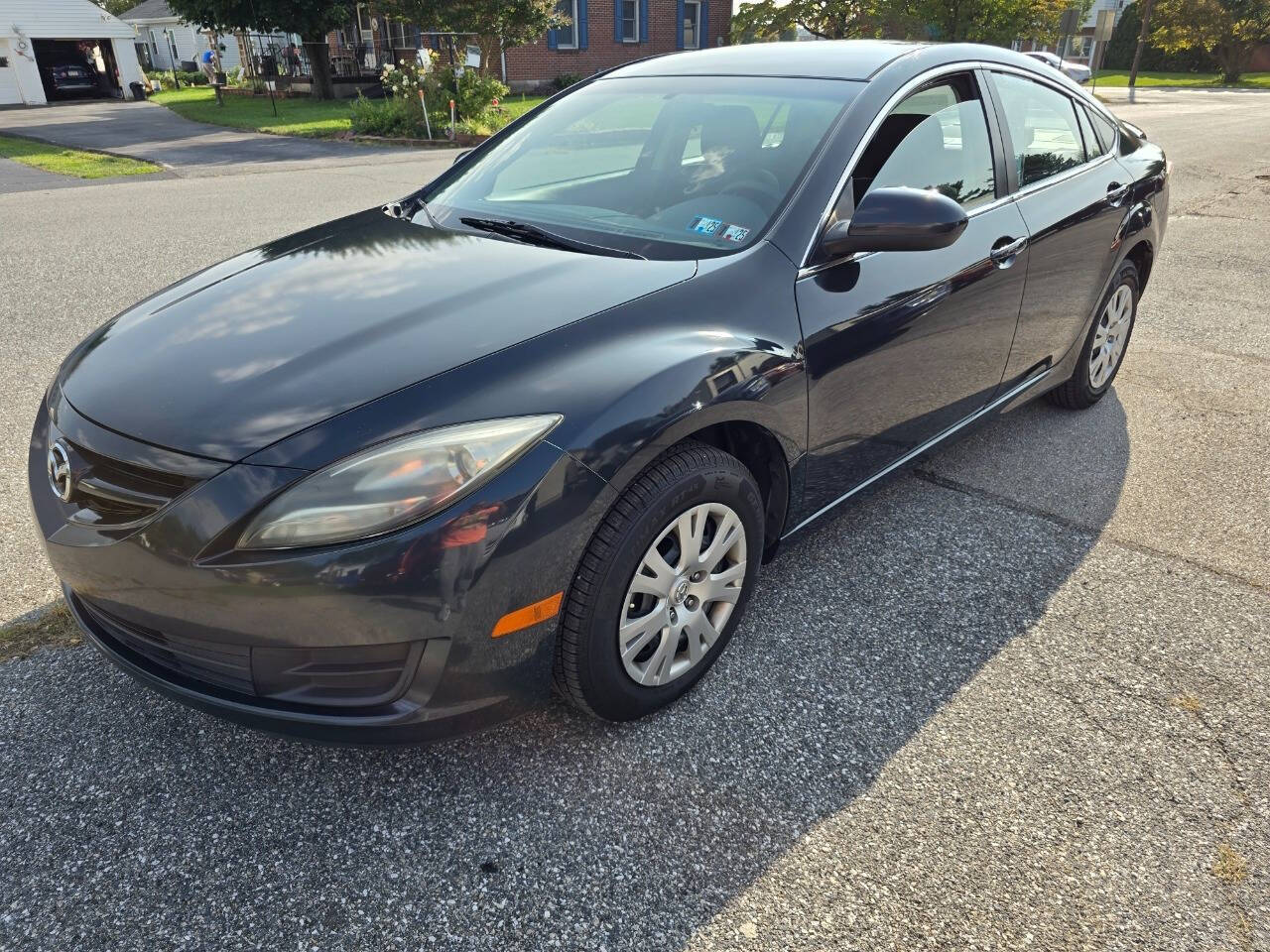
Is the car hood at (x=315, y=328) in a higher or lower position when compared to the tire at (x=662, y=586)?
higher

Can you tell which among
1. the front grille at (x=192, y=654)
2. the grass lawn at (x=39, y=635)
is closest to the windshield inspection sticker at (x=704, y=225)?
the front grille at (x=192, y=654)

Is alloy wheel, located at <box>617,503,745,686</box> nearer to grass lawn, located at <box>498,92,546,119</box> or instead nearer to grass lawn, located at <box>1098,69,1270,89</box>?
grass lawn, located at <box>498,92,546,119</box>

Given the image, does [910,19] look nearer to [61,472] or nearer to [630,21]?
[630,21]

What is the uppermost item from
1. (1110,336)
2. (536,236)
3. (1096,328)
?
(536,236)

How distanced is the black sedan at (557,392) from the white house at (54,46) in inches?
1588

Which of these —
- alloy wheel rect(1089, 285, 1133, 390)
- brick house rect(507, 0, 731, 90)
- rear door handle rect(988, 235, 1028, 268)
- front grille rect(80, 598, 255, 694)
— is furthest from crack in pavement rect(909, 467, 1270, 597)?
brick house rect(507, 0, 731, 90)

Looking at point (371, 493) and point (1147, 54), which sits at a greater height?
point (371, 493)

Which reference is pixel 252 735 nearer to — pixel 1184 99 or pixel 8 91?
pixel 1184 99

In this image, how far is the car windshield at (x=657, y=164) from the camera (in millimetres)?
2756

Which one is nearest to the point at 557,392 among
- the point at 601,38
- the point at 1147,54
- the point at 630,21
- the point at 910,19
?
the point at 601,38

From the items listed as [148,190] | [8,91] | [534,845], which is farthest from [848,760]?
[8,91]

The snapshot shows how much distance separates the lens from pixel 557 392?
2055 millimetres

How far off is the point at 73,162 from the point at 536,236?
15.5m

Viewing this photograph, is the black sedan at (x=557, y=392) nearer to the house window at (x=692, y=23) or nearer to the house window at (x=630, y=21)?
the house window at (x=630, y=21)
